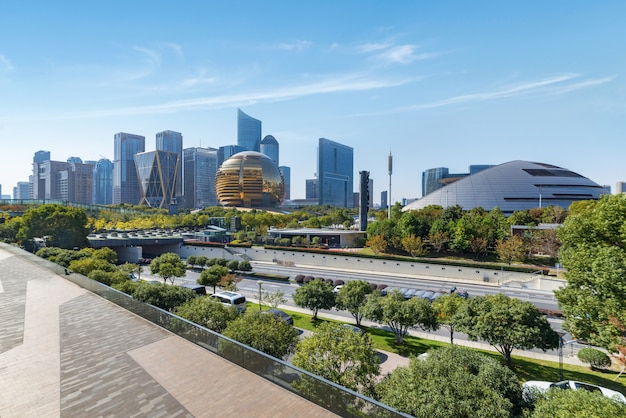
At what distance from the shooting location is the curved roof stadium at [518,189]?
270 ft

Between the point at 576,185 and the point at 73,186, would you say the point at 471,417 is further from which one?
the point at 73,186

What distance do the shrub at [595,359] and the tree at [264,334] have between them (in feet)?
54.6

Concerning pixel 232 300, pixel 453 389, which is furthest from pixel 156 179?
pixel 453 389

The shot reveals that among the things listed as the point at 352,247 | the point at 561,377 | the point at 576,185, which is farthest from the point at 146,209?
the point at 576,185

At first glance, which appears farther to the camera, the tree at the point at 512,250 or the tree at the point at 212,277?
the tree at the point at 512,250

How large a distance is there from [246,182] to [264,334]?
119 metres

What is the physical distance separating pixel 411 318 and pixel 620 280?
1018 centimetres

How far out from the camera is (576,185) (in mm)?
85000

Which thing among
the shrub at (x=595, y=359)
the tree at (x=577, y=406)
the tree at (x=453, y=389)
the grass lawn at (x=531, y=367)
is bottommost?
the grass lawn at (x=531, y=367)

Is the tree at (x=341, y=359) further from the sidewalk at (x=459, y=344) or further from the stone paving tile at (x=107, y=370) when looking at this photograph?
the sidewalk at (x=459, y=344)

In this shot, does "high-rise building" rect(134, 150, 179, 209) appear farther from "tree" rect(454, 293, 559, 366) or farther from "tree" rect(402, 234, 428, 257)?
"tree" rect(454, 293, 559, 366)

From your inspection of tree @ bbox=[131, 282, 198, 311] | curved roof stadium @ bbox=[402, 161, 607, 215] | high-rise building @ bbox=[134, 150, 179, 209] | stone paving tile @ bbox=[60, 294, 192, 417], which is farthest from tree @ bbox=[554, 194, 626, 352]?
high-rise building @ bbox=[134, 150, 179, 209]

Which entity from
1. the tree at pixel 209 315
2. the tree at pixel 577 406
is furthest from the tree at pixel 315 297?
the tree at pixel 577 406

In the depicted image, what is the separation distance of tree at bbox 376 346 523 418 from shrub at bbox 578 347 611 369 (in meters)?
12.5
